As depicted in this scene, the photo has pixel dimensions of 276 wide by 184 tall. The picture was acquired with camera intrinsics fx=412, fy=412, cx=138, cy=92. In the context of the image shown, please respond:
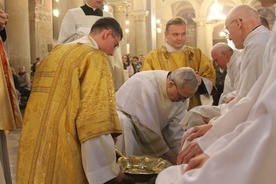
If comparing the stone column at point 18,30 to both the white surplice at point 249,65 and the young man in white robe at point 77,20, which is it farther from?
the white surplice at point 249,65

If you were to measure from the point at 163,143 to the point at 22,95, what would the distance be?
967 centimetres

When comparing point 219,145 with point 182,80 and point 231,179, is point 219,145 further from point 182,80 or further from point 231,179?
point 182,80

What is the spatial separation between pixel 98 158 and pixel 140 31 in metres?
18.7

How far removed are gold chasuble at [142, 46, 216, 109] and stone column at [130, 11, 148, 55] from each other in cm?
1504

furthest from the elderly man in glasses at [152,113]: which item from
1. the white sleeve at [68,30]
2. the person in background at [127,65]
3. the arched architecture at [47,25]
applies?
the person in background at [127,65]

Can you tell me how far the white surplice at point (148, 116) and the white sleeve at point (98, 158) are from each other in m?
1.18

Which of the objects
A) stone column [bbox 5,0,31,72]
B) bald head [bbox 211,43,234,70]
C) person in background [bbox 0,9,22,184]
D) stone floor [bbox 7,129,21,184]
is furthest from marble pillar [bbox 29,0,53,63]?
person in background [bbox 0,9,22,184]

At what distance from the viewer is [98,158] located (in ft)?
10.2

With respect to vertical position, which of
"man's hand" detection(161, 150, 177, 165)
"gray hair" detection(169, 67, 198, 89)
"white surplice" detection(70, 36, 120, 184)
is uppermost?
"gray hair" detection(169, 67, 198, 89)

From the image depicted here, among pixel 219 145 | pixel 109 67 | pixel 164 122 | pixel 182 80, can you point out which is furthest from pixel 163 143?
pixel 219 145

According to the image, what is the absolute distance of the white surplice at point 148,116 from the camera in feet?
14.3

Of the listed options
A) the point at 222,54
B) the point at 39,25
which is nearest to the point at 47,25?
the point at 39,25

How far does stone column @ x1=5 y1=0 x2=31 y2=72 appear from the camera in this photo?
12.2 m

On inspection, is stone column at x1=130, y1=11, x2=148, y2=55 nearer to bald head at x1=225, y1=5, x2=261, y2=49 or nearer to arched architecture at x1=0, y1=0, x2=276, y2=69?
arched architecture at x1=0, y1=0, x2=276, y2=69
